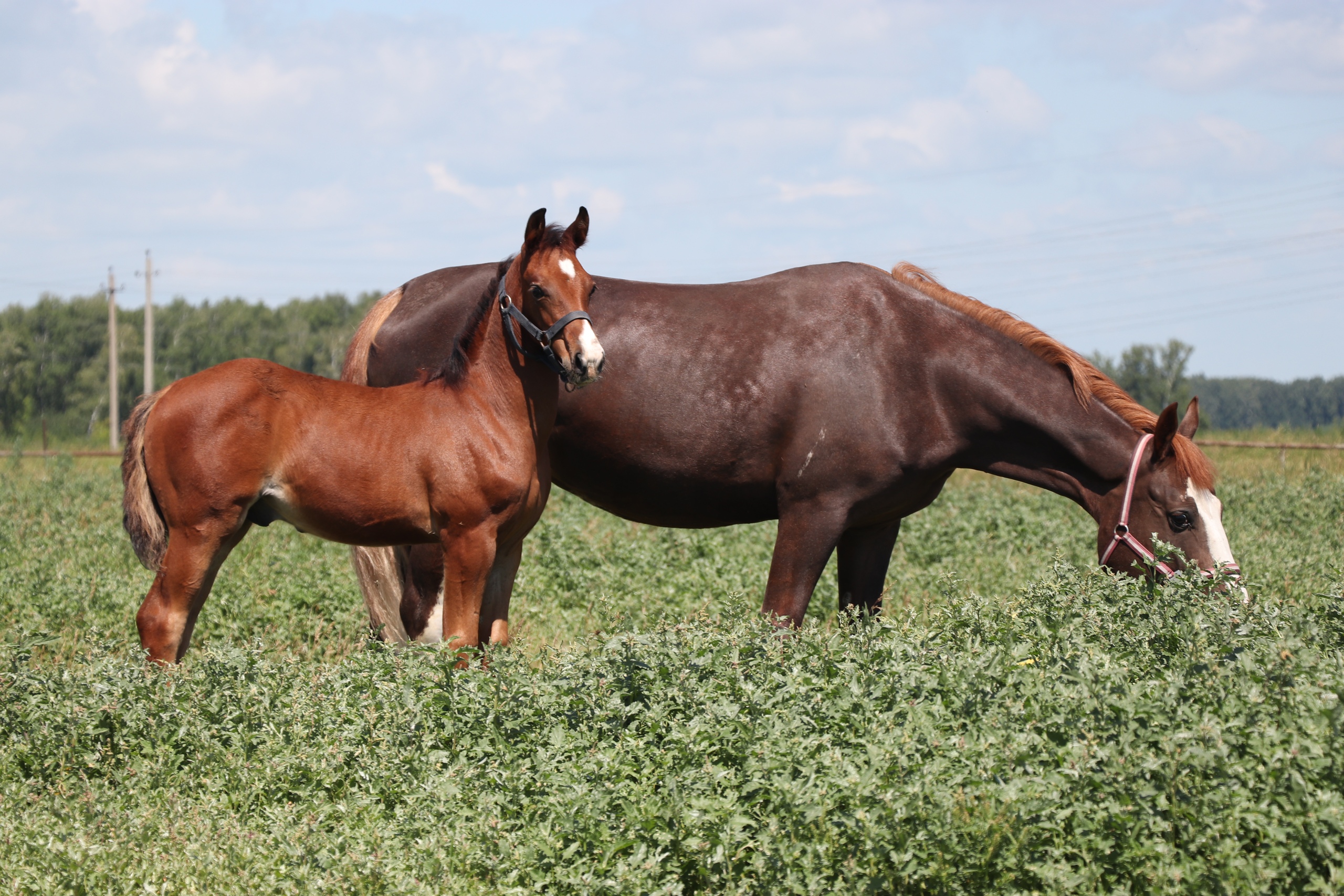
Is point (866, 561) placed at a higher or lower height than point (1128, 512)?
lower

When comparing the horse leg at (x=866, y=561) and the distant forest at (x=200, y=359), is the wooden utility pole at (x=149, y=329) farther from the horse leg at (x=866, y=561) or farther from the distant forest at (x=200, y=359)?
the horse leg at (x=866, y=561)

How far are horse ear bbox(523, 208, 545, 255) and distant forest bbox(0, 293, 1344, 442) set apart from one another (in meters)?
57.1

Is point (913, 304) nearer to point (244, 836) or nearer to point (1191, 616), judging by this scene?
point (1191, 616)

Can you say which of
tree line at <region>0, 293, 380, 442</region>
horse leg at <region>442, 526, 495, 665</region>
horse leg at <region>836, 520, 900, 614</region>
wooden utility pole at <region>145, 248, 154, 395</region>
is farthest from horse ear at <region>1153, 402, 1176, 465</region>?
tree line at <region>0, 293, 380, 442</region>

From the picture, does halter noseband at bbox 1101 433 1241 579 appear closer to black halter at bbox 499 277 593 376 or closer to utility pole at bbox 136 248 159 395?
black halter at bbox 499 277 593 376

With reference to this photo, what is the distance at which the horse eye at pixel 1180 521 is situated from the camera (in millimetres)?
5852

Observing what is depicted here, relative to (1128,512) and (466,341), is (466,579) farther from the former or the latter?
(1128,512)

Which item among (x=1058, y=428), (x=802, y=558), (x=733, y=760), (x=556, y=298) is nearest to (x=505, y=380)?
(x=556, y=298)

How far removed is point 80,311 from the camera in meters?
87.3

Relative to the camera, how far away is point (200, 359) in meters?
91.3

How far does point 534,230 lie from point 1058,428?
303 centimetres

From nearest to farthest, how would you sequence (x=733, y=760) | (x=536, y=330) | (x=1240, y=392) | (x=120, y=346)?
1. (x=733, y=760)
2. (x=536, y=330)
3. (x=120, y=346)
4. (x=1240, y=392)

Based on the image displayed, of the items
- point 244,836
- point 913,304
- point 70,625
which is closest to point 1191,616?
point 913,304

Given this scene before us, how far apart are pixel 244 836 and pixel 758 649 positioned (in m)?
2.01
